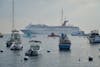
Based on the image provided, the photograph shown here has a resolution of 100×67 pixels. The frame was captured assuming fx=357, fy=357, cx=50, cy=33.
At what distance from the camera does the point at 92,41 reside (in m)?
173

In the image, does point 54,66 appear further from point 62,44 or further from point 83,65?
point 62,44

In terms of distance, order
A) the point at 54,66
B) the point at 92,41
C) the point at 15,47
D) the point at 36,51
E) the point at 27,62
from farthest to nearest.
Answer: the point at 92,41, the point at 15,47, the point at 36,51, the point at 27,62, the point at 54,66

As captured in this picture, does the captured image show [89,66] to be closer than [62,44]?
Yes

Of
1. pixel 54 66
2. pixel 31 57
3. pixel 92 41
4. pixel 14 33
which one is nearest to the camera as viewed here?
pixel 54 66

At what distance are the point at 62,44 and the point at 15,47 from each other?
50.4 feet

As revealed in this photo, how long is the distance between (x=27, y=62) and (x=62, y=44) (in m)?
37.5

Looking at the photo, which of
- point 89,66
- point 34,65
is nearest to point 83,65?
point 89,66

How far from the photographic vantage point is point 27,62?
7519 centimetres

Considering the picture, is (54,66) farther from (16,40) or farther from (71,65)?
(16,40)

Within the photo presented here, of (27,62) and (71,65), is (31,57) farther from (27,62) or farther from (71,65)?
(71,65)

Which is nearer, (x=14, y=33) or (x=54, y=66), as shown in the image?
(x=54, y=66)

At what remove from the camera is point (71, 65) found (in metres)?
71.5

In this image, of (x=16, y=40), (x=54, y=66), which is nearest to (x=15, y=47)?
(x=16, y=40)

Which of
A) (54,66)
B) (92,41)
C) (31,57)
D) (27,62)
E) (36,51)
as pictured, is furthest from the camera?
(92,41)
